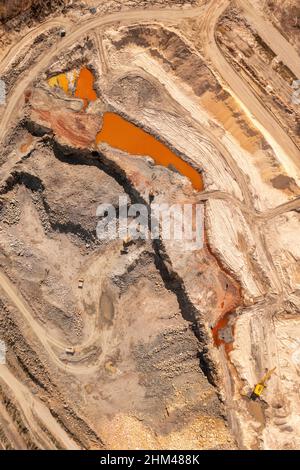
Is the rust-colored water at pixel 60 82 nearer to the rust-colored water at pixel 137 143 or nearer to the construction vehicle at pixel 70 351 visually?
the rust-colored water at pixel 137 143

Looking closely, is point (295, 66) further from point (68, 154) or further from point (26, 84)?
point (26, 84)

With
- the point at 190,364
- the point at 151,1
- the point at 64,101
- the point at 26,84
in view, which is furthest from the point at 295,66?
the point at 190,364

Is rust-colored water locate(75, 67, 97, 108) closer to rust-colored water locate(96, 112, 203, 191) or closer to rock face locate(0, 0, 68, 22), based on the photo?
rust-colored water locate(96, 112, 203, 191)

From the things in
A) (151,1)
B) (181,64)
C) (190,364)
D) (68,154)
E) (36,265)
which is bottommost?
(190,364)

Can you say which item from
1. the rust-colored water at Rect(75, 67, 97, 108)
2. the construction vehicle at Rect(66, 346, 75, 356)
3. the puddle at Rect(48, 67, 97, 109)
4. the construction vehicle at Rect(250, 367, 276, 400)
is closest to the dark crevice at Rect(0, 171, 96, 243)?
the puddle at Rect(48, 67, 97, 109)

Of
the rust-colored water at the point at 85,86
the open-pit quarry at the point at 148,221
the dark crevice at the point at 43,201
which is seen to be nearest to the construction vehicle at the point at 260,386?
the open-pit quarry at the point at 148,221

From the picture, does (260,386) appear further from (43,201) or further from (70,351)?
(43,201)

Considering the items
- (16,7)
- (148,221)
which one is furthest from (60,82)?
(148,221)
